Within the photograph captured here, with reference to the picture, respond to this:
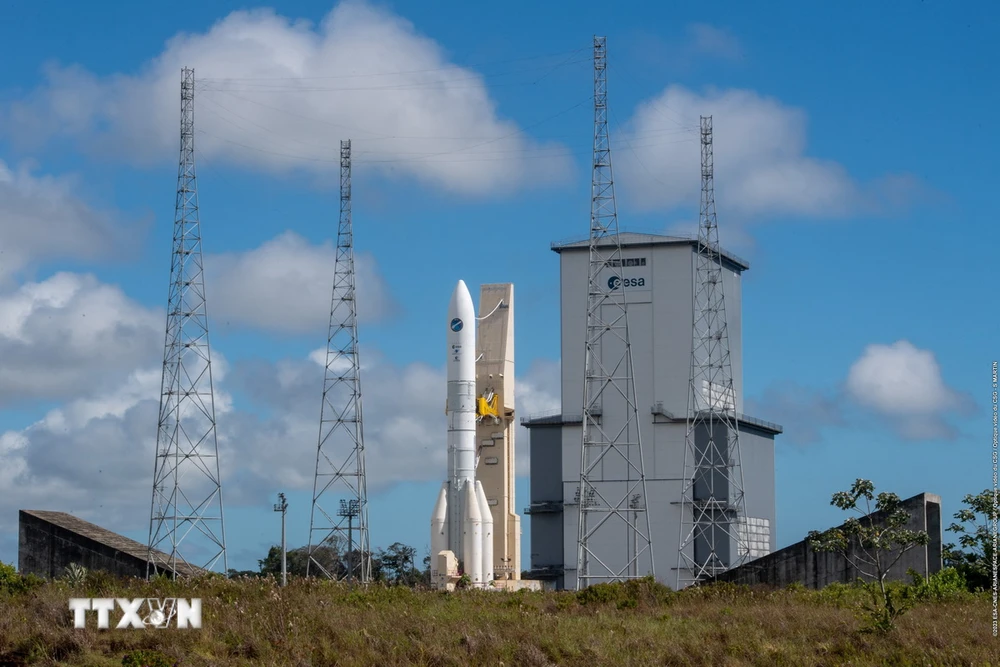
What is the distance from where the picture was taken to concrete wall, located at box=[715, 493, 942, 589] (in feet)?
156

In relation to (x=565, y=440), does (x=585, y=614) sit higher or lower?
lower

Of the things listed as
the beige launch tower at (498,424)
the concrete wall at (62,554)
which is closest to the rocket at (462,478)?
the beige launch tower at (498,424)

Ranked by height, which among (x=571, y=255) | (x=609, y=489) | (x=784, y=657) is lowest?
(x=784, y=657)

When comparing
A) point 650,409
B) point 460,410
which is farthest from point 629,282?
point 460,410

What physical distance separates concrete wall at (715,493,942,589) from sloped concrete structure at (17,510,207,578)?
2267 cm

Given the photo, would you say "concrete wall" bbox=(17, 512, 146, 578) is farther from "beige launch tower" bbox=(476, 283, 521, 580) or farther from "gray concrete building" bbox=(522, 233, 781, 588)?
"gray concrete building" bbox=(522, 233, 781, 588)

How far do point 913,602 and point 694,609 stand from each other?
20.1 feet

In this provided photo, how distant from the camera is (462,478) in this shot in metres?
65.4

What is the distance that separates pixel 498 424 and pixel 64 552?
88.8 ft

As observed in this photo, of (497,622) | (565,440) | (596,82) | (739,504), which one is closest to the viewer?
(497,622)

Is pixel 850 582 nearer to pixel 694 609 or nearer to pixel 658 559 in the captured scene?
pixel 694 609

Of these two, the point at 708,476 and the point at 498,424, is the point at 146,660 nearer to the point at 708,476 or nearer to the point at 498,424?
the point at 498,424

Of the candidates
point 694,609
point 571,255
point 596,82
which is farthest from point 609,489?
point 694,609

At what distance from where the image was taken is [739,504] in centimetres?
9250
